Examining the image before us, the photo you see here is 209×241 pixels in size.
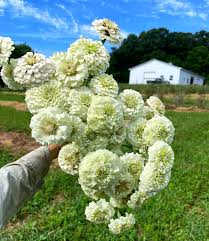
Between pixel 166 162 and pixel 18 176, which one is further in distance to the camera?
pixel 18 176

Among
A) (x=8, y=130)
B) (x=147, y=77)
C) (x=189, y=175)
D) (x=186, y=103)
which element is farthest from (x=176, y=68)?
(x=189, y=175)

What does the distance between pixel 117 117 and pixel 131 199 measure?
28 cm

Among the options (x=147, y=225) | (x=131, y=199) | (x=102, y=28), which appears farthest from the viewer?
(x=147, y=225)

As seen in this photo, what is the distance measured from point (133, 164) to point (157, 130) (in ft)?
0.43

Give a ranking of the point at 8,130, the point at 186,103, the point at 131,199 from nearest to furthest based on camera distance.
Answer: the point at 131,199, the point at 8,130, the point at 186,103

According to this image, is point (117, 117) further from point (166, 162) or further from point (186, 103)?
point (186, 103)

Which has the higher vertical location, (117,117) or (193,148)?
(117,117)

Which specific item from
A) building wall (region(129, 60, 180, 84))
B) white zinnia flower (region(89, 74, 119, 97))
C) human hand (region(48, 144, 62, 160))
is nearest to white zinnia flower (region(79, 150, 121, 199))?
→ white zinnia flower (region(89, 74, 119, 97))

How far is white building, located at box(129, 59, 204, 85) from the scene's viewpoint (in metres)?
54.8

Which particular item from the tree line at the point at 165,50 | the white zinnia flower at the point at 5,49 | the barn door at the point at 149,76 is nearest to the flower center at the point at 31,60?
the white zinnia flower at the point at 5,49

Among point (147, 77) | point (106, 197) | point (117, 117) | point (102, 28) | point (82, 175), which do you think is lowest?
point (147, 77)

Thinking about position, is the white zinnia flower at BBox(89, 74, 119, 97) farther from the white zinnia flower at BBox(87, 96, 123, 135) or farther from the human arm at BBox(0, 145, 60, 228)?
the human arm at BBox(0, 145, 60, 228)

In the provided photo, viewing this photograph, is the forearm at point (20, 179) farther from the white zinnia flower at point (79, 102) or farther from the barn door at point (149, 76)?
the barn door at point (149, 76)

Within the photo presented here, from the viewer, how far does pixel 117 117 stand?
1604mm
